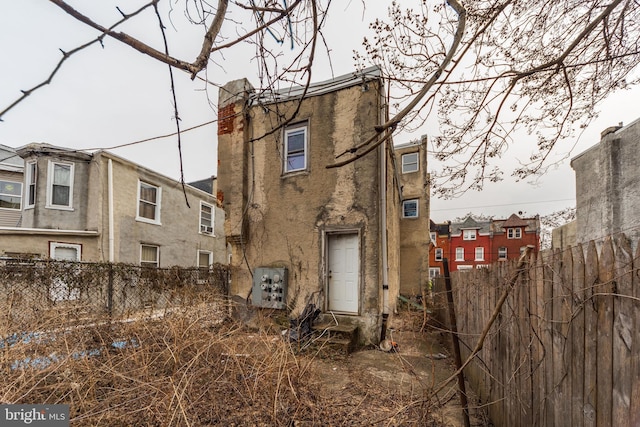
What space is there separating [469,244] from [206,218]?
96.2ft

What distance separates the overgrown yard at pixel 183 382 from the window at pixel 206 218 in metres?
10.7

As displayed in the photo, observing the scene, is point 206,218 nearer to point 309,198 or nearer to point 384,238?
Answer: point 309,198

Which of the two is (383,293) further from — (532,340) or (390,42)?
(390,42)

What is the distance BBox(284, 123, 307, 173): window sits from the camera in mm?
7377

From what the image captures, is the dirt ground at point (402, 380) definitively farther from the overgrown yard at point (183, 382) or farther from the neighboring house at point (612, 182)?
the neighboring house at point (612, 182)

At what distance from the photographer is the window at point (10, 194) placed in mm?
11359

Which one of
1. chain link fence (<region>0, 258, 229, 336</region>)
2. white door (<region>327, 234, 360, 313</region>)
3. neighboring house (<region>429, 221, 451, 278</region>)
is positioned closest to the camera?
chain link fence (<region>0, 258, 229, 336</region>)

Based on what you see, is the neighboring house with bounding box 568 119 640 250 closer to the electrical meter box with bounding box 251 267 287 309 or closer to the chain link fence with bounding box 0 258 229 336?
the electrical meter box with bounding box 251 267 287 309

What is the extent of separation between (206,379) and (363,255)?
4.18 m

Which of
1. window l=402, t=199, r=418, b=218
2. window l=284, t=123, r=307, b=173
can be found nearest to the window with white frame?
window l=402, t=199, r=418, b=218

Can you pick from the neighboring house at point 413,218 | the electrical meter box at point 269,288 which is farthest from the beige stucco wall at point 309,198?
the neighboring house at point 413,218

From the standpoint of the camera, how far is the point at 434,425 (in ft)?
9.66

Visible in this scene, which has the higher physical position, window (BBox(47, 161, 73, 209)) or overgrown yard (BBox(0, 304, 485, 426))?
window (BBox(47, 161, 73, 209))

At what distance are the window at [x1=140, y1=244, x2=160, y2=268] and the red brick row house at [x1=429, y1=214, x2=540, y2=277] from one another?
2550 centimetres
